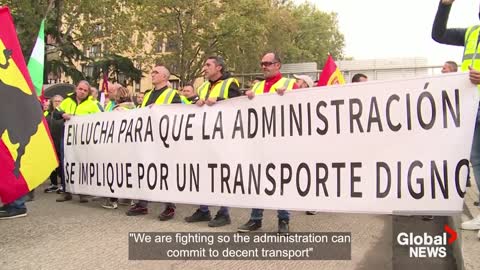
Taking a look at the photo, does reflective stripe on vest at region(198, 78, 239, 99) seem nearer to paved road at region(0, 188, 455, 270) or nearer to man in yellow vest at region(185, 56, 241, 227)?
man in yellow vest at region(185, 56, 241, 227)

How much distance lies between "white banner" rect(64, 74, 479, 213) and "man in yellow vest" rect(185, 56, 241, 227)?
11.8 inches

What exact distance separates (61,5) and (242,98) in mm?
22831

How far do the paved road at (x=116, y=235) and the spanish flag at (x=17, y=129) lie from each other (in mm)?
562

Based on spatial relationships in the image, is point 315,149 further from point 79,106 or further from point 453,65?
point 79,106

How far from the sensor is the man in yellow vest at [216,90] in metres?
5.32

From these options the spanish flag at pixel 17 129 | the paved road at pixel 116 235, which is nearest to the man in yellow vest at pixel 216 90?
the paved road at pixel 116 235

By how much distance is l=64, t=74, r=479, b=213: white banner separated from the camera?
3.60 meters

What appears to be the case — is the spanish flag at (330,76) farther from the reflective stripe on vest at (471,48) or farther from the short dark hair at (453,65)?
the reflective stripe on vest at (471,48)

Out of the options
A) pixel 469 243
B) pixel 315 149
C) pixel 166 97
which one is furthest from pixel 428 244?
pixel 166 97

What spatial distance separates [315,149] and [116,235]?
2.24 m

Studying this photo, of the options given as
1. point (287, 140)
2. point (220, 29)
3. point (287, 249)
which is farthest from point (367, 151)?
point (220, 29)

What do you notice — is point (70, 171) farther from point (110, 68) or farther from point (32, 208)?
point (110, 68)

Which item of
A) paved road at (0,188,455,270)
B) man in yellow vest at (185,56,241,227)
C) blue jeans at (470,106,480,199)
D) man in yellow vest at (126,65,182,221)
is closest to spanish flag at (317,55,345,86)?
paved road at (0,188,455,270)

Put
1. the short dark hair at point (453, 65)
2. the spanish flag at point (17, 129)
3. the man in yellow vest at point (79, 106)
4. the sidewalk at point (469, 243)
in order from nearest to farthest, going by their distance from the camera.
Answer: the sidewalk at point (469, 243) → the spanish flag at point (17, 129) → the short dark hair at point (453, 65) → the man in yellow vest at point (79, 106)
